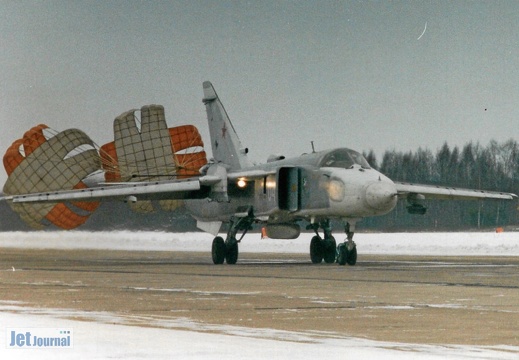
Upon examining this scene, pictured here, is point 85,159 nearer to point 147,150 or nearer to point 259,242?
point 147,150

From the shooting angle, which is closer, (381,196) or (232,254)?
(381,196)

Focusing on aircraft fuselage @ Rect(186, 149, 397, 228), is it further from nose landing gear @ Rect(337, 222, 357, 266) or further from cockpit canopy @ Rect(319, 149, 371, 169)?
nose landing gear @ Rect(337, 222, 357, 266)

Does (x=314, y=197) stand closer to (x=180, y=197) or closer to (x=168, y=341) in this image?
(x=180, y=197)

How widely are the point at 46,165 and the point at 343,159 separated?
19.5 metres

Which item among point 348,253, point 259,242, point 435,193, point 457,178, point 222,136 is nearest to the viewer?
point 348,253

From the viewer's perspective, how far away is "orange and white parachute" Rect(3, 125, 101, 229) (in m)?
46.4

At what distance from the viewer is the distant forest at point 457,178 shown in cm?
7600

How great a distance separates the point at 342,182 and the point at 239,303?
14.8 metres

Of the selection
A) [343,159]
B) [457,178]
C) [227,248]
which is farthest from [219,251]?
[457,178]

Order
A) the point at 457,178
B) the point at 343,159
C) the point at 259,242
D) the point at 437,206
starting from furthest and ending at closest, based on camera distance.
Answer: the point at 457,178 < the point at 437,206 < the point at 259,242 < the point at 343,159

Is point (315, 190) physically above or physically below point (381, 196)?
above

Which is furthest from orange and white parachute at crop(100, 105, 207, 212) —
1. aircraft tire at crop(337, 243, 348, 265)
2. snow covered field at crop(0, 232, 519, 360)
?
snow covered field at crop(0, 232, 519, 360)

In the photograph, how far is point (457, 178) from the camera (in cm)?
9156

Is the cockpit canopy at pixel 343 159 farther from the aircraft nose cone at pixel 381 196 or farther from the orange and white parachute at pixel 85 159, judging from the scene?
the orange and white parachute at pixel 85 159
